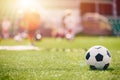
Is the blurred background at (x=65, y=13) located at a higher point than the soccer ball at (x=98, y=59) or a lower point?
lower

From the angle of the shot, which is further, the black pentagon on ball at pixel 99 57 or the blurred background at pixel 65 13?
the blurred background at pixel 65 13

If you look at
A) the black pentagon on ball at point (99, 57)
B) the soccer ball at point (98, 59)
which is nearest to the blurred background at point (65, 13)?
the soccer ball at point (98, 59)

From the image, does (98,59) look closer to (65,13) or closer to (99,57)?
(99,57)

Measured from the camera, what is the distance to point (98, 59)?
266 inches

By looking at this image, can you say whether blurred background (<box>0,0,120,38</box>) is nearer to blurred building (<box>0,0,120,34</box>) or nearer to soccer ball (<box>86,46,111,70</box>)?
blurred building (<box>0,0,120,34</box>)

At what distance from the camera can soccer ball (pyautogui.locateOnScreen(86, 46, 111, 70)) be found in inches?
266

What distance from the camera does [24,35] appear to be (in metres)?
19.9

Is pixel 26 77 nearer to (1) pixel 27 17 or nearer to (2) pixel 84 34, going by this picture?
(1) pixel 27 17

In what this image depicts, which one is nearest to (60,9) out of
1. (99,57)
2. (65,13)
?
(65,13)

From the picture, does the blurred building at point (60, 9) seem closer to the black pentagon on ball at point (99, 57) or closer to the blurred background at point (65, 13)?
the blurred background at point (65, 13)

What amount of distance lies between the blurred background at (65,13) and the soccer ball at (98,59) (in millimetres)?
13379

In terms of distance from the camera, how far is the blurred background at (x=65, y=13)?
20812mm

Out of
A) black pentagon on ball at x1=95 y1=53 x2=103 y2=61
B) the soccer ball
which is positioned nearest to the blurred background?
the soccer ball

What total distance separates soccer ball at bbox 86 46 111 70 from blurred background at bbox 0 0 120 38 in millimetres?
13379
